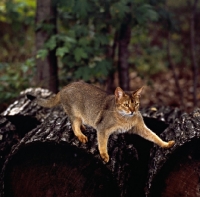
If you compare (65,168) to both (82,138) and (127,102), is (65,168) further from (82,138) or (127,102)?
(127,102)

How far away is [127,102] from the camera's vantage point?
348 centimetres

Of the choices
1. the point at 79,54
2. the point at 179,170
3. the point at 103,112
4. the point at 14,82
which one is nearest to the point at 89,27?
the point at 79,54

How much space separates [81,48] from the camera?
5.53 meters

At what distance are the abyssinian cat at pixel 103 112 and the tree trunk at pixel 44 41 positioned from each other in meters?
1.88

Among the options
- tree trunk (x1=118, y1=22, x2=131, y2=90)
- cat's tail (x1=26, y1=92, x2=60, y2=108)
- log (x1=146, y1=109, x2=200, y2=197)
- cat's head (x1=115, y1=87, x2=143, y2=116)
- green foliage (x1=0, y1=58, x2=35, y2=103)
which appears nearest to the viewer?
log (x1=146, y1=109, x2=200, y2=197)

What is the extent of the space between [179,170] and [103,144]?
2.12ft

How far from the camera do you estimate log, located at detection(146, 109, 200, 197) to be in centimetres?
328

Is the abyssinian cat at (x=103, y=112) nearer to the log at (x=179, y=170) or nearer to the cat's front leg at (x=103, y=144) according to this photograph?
the cat's front leg at (x=103, y=144)

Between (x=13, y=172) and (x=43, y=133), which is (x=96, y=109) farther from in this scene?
(x=13, y=172)

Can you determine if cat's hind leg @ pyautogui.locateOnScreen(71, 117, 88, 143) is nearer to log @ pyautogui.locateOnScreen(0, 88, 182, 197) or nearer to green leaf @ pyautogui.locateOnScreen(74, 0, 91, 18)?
log @ pyautogui.locateOnScreen(0, 88, 182, 197)

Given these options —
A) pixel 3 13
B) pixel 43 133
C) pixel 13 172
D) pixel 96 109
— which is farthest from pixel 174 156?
pixel 3 13

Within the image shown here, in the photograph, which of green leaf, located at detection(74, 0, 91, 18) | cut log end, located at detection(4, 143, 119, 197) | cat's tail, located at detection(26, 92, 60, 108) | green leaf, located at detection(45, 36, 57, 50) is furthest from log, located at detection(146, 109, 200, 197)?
green leaf, located at detection(45, 36, 57, 50)

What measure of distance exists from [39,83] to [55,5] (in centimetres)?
115

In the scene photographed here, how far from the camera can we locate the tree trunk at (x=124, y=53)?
5863mm
